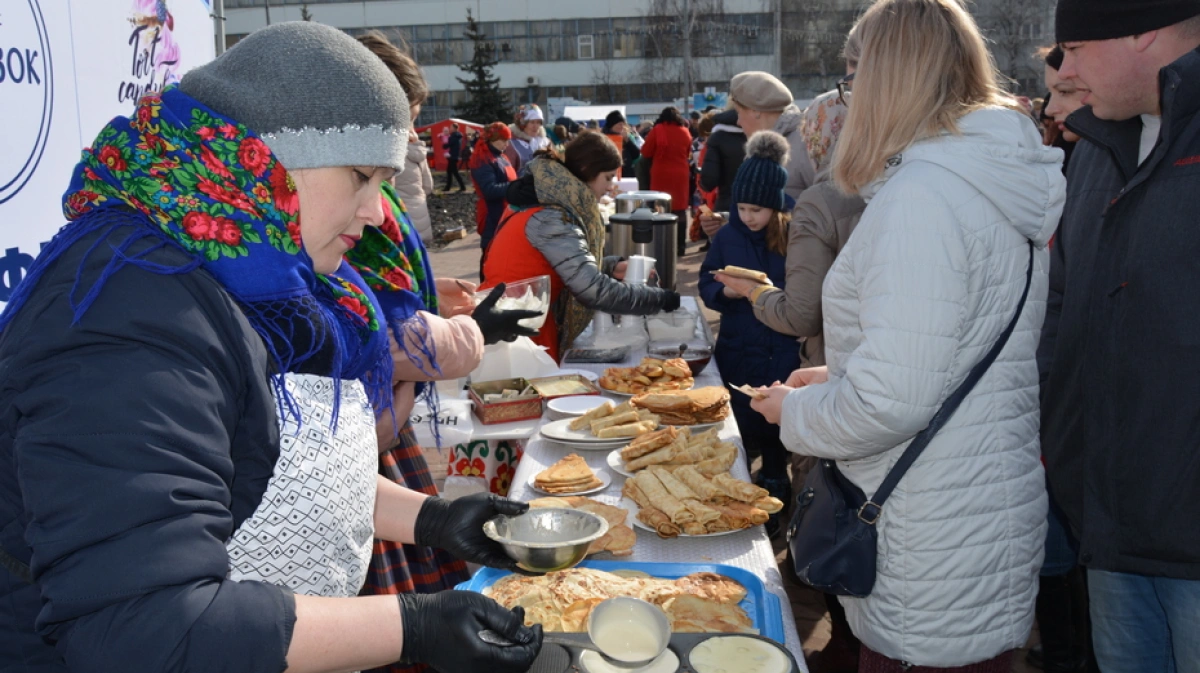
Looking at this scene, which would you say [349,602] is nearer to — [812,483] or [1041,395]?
[812,483]

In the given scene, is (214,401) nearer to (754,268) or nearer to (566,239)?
(566,239)

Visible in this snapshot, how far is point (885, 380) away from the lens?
165cm

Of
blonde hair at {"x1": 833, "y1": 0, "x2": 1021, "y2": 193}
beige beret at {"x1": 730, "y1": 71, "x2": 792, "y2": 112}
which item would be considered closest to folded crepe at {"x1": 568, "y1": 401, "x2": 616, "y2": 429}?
blonde hair at {"x1": 833, "y1": 0, "x2": 1021, "y2": 193}

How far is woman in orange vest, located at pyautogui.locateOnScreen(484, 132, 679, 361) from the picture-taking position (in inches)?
143

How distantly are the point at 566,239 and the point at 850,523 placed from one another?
6.91 feet

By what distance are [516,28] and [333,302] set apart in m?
50.7

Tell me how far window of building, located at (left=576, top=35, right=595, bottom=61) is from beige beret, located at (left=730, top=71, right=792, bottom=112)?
4545 centimetres

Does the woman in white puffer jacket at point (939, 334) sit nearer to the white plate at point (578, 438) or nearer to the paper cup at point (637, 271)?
the white plate at point (578, 438)

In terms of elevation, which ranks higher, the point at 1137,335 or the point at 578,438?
the point at 1137,335

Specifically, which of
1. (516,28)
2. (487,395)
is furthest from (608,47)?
(487,395)

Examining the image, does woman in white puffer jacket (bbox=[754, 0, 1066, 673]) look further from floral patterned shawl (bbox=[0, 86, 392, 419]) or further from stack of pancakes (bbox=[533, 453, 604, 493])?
floral patterned shawl (bbox=[0, 86, 392, 419])

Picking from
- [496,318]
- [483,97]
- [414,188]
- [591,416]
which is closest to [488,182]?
[414,188]

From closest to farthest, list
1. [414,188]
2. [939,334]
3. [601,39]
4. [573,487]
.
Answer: [939,334] < [573,487] < [414,188] < [601,39]

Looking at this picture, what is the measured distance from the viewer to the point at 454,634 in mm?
1133
